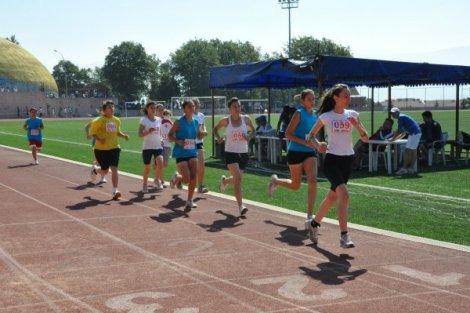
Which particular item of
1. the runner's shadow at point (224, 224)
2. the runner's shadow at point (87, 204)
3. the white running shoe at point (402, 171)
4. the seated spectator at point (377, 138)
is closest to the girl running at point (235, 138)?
the runner's shadow at point (224, 224)

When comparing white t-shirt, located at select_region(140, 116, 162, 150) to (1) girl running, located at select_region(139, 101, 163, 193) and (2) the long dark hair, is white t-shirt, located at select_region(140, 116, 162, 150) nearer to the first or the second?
(1) girl running, located at select_region(139, 101, 163, 193)

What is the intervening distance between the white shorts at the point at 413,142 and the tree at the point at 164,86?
112602 mm

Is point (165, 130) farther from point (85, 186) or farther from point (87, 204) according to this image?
point (87, 204)

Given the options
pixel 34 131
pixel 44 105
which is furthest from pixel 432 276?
pixel 44 105

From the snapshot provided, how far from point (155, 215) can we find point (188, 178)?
87 centimetres

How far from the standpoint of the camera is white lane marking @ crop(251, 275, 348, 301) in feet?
19.2

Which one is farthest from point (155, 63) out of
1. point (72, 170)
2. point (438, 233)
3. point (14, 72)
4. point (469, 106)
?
point (438, 233)

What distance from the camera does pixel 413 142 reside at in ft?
51.4

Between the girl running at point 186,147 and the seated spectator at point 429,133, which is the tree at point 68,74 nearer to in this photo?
the seated spectator at point 429,133

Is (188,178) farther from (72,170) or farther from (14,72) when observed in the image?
(14,72)

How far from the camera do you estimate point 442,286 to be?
6.20 metres

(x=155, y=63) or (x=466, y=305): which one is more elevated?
(x=155, y=63)

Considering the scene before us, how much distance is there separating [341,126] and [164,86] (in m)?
123

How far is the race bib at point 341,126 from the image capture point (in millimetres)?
7836
